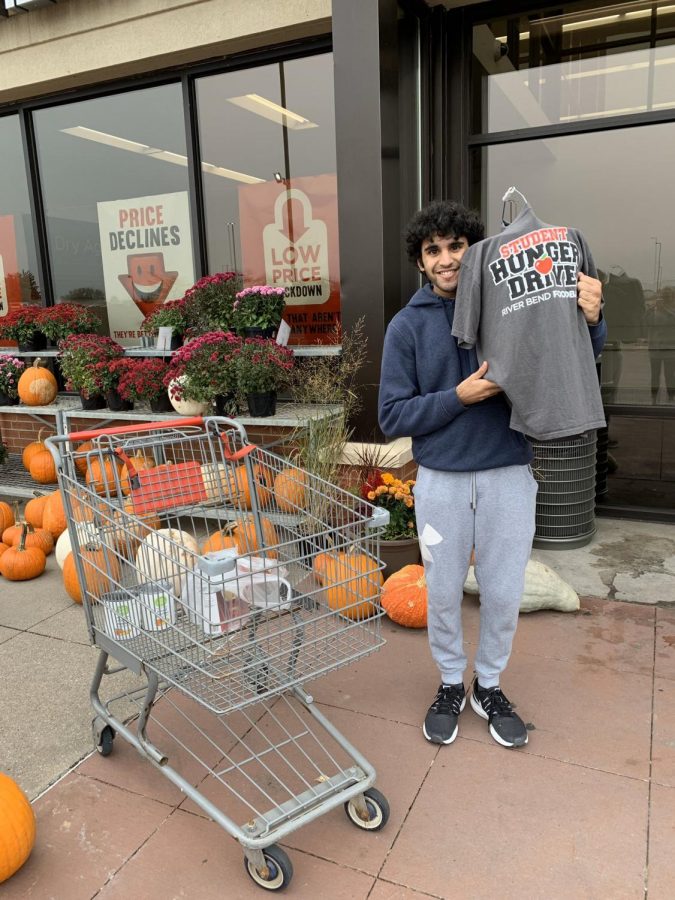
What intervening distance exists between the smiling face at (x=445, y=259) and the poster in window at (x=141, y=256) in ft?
13.5

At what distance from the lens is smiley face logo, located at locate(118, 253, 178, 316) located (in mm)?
6430

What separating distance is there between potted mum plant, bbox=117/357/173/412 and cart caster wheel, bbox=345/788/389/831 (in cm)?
374

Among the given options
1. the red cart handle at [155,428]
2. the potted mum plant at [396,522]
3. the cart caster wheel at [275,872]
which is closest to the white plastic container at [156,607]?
the red cart handle at [155,428]

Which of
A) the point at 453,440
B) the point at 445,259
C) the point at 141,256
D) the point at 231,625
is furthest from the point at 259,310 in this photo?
the point at 231,625

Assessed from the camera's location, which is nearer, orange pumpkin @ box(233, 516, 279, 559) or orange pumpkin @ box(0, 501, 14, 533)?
orange pumpkin @ box(233, 516, 279, 559)

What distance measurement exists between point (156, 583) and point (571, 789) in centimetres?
164

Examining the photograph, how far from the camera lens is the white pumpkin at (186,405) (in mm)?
5188

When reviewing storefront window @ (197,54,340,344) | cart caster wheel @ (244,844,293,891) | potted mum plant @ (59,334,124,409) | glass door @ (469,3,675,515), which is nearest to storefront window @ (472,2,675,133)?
glass door @ (469,3,675,515)

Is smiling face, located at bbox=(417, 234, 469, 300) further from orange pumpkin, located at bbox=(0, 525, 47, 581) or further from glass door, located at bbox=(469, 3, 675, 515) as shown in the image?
orange pumpkin, located at bbox=(0, 525, 47, 581)

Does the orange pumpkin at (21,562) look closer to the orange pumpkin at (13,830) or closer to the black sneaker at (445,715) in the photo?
the orange pumpkin at (13,830)

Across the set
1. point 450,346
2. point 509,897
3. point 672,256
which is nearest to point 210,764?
point 509,897

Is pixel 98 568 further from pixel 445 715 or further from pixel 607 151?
pixel 607 151

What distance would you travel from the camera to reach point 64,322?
6.39m

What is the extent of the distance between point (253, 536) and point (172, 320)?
3.34 m
